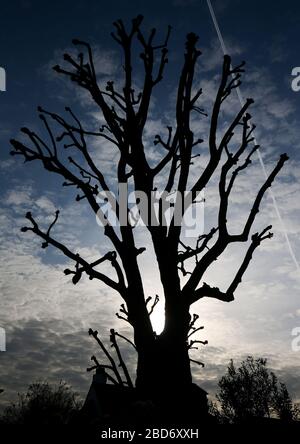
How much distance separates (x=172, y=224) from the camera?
16.9 ft

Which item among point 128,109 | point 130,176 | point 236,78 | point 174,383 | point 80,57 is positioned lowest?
point 174,383

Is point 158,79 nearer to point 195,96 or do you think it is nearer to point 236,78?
point 195,96

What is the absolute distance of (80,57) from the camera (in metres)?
6.28

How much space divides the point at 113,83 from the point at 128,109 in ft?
3.20

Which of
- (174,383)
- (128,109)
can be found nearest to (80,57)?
(128,109)

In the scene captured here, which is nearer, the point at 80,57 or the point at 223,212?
the point at 223,212
